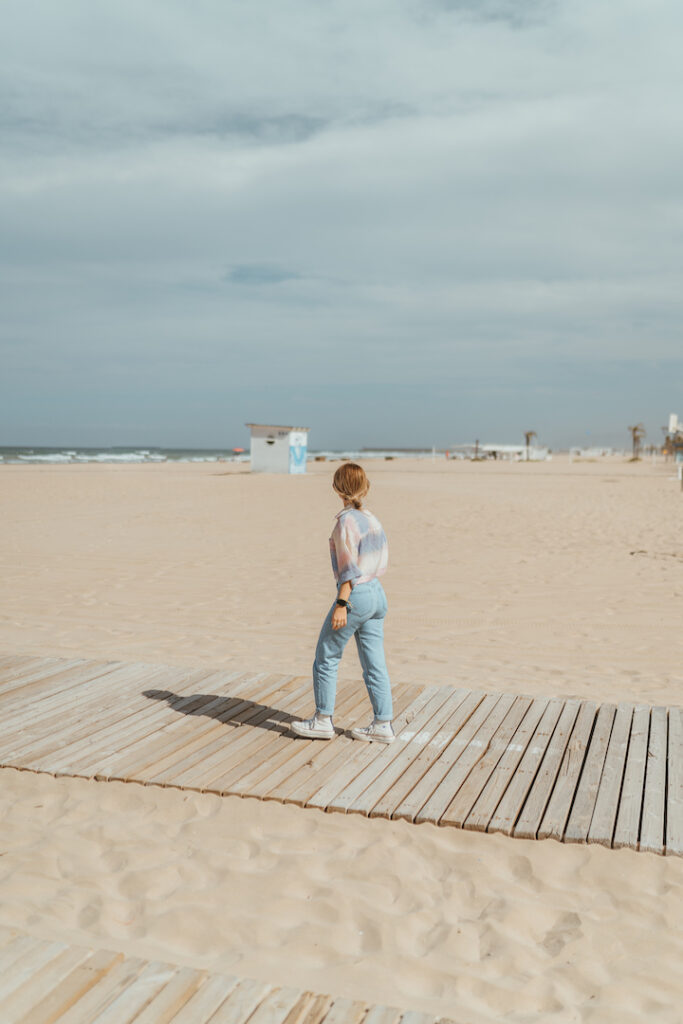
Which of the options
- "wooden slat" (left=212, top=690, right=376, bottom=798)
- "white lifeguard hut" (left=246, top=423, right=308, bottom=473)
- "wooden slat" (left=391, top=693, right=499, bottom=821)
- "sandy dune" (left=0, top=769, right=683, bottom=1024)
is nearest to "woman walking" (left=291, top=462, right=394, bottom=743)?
"wooden slat" (left=212, top=690, right=376, bottom=798)

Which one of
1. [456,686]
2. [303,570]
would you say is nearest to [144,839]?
[456,686]

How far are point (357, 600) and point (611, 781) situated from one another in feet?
5.25

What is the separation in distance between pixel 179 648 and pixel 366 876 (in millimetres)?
4140

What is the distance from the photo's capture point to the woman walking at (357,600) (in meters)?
4.20

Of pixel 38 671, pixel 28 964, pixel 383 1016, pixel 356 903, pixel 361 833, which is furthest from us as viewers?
pixel 38 671

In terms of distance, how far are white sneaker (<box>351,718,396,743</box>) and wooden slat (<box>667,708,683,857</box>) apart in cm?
149

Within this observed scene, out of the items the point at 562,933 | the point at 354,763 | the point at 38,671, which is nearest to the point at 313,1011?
the point at 562,933

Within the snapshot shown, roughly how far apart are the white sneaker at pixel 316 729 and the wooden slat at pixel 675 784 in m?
1.83

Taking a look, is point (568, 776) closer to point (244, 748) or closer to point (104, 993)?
point (244, 748)

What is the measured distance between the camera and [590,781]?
4.14 m

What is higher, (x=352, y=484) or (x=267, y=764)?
(x=352, y=484)

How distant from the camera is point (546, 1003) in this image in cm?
264

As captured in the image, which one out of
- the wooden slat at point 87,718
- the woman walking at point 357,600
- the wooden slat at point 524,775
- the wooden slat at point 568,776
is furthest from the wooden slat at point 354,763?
the wooden slat at point 87,718

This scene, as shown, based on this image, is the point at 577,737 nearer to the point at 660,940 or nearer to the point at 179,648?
the point at 660,940
